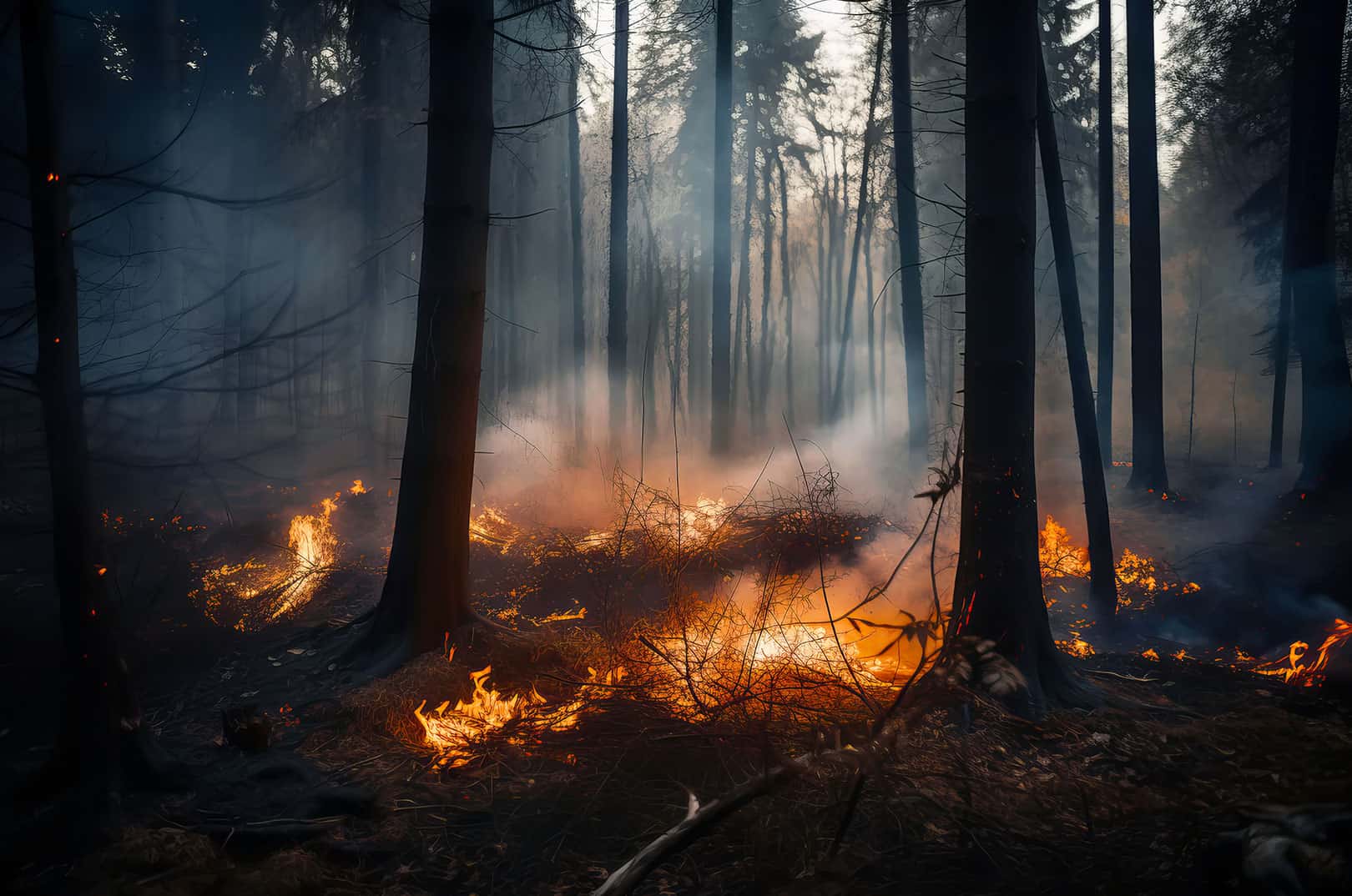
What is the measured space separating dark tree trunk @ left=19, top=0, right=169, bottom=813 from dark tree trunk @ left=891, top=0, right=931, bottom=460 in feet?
44.3

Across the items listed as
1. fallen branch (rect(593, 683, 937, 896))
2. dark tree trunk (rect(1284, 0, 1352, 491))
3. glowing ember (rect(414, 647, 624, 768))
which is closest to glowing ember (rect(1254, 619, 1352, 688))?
fallen branch (rect(593, 683, 937, 896))

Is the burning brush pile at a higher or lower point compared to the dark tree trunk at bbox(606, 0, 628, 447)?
lower

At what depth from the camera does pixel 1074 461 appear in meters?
19.1

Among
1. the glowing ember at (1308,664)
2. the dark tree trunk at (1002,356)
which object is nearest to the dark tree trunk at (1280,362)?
the glowing ember at (1308,664)

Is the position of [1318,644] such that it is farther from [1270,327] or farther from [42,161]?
[1270,327]

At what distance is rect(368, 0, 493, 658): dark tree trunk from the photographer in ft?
20.7

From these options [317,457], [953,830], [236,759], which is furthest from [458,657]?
[317,457]

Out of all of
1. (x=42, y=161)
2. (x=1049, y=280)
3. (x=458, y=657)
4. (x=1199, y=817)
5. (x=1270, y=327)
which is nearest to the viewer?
(x=1199, y=817)

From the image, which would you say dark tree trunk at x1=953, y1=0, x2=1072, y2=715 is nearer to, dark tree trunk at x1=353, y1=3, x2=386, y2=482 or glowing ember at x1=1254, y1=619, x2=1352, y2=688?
glowing ember at x1=1254, y1=619, x2=1352, y2=688

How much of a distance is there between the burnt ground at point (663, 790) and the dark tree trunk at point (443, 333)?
0.71 metres

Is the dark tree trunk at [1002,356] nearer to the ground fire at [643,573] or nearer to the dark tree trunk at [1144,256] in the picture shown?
the ground fire at [643,573]

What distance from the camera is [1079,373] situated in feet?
24.3

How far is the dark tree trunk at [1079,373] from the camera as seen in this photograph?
269 inches

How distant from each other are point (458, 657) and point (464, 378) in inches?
Result: 98.1
